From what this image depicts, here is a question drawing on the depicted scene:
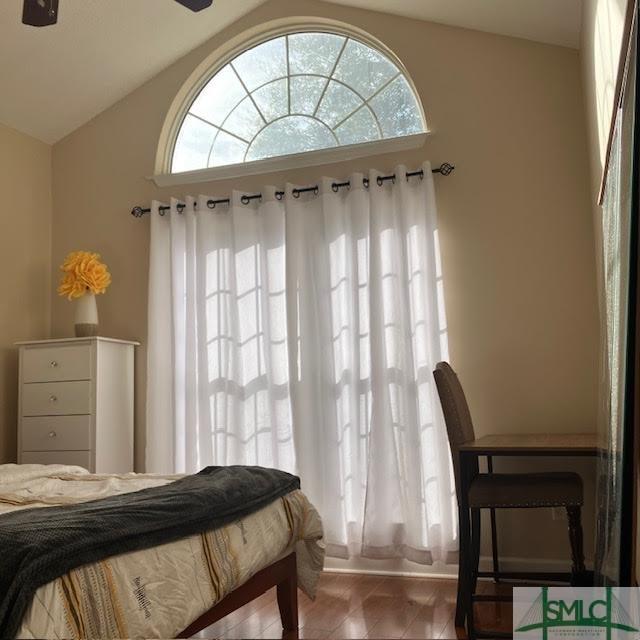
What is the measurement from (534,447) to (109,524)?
1.69 m

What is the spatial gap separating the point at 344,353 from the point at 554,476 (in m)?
1.32

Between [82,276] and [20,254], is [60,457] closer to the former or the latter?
[82,276]

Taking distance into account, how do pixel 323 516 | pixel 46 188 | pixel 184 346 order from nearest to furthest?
pixel 323 516 → pixel 184 346 → pixel 46 188

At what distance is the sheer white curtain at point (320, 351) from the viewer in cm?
382

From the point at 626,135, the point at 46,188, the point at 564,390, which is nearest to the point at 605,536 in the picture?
the point at 626,135

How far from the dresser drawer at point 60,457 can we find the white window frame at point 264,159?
5.54 feet

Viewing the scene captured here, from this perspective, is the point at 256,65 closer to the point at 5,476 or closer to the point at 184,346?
the point at 184,346

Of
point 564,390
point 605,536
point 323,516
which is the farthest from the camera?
point 323,516

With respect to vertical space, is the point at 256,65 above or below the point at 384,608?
above

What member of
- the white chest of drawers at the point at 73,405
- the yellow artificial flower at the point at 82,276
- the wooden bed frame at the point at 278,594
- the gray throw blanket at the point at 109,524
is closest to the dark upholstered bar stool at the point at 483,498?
the wooden bed frame at the point at 278,594

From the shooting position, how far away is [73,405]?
13.6 ft

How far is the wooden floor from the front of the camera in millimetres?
2921

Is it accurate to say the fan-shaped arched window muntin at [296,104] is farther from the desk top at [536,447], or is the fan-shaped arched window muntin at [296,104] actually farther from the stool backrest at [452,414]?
the desk top at [536,447]

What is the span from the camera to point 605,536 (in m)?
2.07
